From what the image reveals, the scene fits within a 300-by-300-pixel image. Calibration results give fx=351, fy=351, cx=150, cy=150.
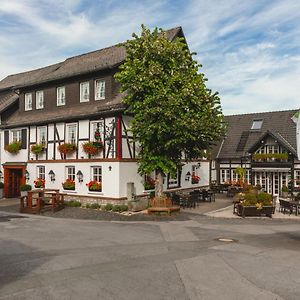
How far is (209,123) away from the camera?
63.0 ft

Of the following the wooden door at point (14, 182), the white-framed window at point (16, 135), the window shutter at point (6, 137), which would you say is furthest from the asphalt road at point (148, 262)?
the window shutter at point (6, 137)

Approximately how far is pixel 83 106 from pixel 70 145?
9.64 ft

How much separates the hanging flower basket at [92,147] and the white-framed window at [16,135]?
7.38 meters

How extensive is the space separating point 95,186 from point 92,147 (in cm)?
239

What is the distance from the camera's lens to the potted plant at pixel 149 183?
22562 millimetres

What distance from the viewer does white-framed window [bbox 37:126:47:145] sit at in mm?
24922

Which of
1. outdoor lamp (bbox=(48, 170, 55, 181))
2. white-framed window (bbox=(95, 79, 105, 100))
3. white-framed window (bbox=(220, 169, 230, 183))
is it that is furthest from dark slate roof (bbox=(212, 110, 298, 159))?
outdoor lamp (bbox=(48, 170, 55, 181))

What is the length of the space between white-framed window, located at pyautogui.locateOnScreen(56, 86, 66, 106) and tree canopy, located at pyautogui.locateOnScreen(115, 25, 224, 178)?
6919mm

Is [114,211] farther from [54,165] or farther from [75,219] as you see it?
[54,165]

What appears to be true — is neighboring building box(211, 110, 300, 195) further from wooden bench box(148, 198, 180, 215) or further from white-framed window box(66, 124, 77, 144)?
white-framed window box(66, 124, 77, 144)

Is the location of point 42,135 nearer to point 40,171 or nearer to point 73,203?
point 40,171

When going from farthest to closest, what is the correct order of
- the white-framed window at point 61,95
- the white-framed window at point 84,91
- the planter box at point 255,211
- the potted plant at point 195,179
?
the potted plant at point 195,179 < the white-framed window at point 61,95 < the white-framed window at point 84,91 < the planter box at point 255,211

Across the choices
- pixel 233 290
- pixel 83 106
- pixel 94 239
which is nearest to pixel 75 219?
pixel 94 239

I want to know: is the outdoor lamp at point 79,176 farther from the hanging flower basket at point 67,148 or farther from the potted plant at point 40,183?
the potted plant at point 40,183
